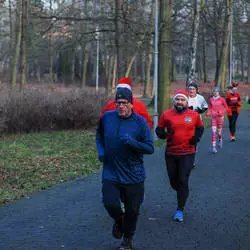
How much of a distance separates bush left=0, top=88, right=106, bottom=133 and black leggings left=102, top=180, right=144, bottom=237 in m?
12.5

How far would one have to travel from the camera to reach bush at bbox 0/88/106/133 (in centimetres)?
1847

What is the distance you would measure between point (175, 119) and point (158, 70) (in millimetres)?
12042

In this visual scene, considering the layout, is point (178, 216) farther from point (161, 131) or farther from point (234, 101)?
point (234, 101)

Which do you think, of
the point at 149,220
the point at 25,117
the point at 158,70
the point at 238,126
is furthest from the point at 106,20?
the point at 149,220

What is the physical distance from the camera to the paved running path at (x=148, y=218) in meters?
5.83

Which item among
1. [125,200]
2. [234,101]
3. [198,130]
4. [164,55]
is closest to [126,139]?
[125,200]

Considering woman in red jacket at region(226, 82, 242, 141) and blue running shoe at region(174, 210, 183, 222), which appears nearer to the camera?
blue running shoe at region(174, 210, 183, 222)

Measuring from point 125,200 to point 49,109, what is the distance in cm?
1433

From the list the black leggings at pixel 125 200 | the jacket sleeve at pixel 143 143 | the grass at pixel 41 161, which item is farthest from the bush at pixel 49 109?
the jacket sleeve at pixel 143 143

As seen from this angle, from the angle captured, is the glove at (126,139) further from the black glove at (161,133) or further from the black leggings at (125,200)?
the black glove at (161,133)

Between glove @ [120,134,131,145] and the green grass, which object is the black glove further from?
the green grass

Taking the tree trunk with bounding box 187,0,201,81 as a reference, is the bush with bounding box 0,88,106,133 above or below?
below

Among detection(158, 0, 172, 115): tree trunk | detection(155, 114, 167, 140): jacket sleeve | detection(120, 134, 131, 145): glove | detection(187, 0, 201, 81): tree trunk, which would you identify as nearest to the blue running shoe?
detection(155, 114, 167, 140): jacket sleeve

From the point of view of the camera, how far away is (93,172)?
11.1 metres
